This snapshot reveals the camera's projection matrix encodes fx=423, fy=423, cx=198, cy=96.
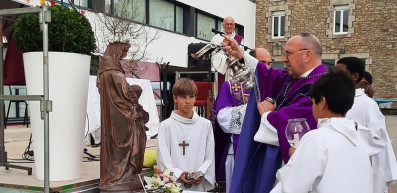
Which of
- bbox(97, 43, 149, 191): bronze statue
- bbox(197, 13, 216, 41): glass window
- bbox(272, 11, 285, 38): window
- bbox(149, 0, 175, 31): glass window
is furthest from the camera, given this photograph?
bbox(272, 11, 285, 38): window

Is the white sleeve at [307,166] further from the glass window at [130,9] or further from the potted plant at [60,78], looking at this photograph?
the glass window at [130,9]

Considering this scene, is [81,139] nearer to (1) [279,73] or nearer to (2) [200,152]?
(2) [200,152]

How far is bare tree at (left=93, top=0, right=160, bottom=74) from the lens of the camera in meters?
12.3

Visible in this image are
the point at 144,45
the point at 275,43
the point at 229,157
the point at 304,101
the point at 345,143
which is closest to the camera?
the point at 345,143

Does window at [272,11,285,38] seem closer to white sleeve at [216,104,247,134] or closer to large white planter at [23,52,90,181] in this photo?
white sleeve at [216,104,247,134]

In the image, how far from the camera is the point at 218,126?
4137mm

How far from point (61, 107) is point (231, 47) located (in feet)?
4.67

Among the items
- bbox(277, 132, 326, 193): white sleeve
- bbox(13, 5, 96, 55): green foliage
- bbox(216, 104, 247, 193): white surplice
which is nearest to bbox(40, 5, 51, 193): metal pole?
bbox(13, 5, 96, 55): green foliage

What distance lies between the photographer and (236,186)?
332 cm

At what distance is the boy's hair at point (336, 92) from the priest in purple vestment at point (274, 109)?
0.71 m

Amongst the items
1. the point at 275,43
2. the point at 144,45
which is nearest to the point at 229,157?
the point at 144,45

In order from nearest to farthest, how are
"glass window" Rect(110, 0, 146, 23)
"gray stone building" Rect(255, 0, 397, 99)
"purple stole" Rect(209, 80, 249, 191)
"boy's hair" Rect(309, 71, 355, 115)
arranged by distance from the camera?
"boy's hair" Rect(309, 71, 355, 115)
"purple stole" Rect(209, 80, 249, 191)
"glass window" Rect(110, 0, 146, 23)
"gray stone building" Rect(255, 0, 397, 99)

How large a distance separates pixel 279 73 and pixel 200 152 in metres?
0.99

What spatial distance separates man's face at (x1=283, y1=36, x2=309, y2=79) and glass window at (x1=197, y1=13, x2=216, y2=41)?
53.5 ft
